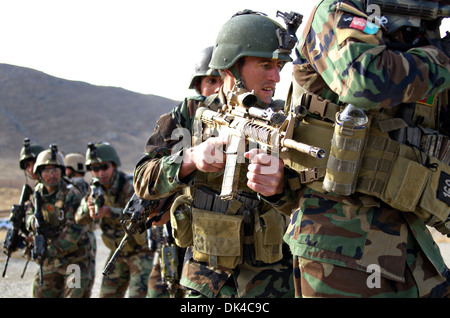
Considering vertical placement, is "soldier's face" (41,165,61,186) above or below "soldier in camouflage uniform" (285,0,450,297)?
below

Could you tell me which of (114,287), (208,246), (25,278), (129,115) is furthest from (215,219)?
(129,115)

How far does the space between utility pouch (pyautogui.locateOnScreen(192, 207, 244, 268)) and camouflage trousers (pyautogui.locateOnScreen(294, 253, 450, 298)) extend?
127 centimetres

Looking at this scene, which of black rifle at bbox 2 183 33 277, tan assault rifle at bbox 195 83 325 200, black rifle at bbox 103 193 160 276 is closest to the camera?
tan assault rifle at bbox 195 83 325 200

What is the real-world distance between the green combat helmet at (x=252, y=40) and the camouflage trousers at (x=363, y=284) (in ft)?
5.80

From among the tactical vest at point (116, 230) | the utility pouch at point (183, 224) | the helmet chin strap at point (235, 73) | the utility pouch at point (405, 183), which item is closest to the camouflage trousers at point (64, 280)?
the tactical vest at point (116, 230)

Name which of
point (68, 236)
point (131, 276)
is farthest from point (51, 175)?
point (131, 276)

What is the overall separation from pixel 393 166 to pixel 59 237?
655 cm

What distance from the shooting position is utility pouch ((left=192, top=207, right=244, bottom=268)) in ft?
12.7

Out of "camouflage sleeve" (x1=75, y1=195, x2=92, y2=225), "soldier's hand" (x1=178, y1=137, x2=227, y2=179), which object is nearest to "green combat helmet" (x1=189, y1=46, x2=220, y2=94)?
"soldier's hand" (x1=178, y1=137, x2=227, y2=179)

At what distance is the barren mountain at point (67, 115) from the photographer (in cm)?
4009

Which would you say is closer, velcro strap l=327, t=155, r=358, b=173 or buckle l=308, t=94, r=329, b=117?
velcro strap l=327, t=155, r=358, b=173

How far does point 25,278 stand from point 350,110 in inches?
427

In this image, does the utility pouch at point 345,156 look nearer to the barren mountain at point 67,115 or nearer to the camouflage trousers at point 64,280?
the camouflage trousers at point 64,280

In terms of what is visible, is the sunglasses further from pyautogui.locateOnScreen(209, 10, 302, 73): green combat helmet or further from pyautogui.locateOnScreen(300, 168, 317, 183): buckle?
pyautogui.locateOnScreen(300, 168, 317, 183): buckle
